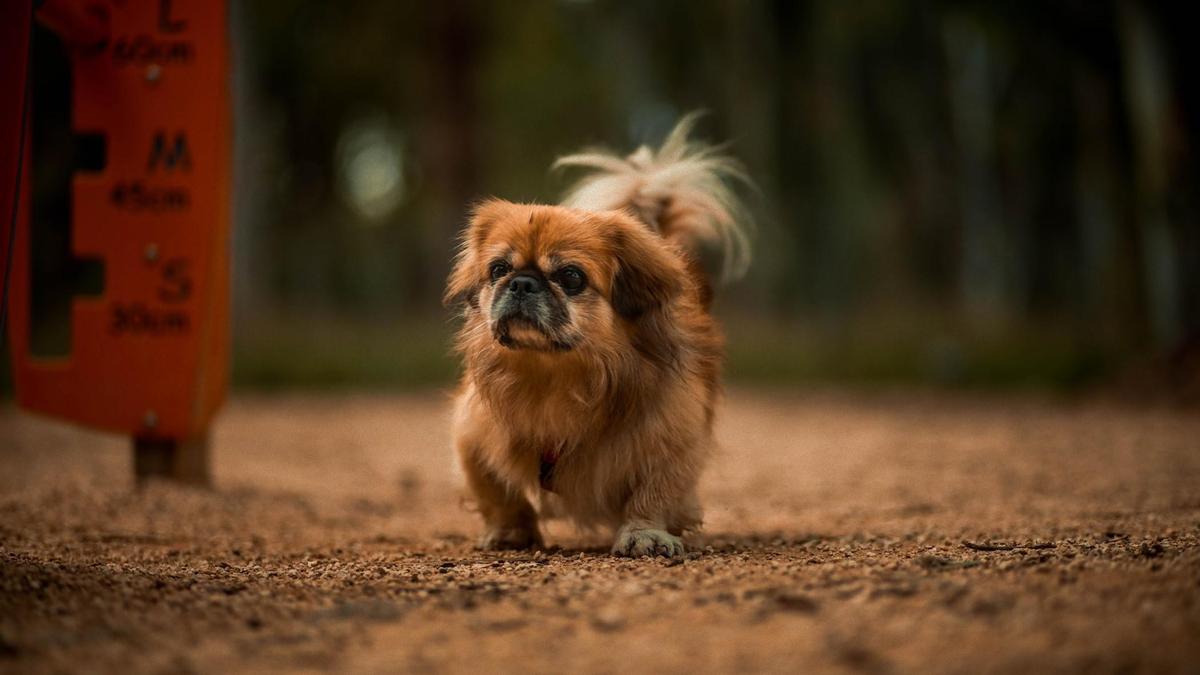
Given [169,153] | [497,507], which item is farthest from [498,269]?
[169,153]

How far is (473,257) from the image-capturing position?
4.43 meters

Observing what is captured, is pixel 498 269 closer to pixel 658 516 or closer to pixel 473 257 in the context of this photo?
pixel 473 257

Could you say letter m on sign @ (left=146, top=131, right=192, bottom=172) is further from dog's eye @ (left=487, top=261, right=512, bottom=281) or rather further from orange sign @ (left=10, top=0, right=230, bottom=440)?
dog's eye @ (left=487, top=261, right=512, bottom=281)

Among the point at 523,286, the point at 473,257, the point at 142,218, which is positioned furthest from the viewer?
the point at 142,218

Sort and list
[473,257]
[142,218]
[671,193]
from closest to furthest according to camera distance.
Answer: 1. [473,257]
2. [671,193]
3. [142,218]

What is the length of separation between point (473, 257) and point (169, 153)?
235cm

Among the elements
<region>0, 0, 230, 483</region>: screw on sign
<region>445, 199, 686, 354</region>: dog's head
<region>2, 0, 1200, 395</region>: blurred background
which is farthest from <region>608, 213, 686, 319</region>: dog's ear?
<region>0, 0, 230, 483</region>: screw on sign

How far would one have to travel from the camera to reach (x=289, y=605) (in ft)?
9.90

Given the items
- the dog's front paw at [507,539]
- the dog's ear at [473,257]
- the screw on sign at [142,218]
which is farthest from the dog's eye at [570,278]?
the screw on sign at [142,218]

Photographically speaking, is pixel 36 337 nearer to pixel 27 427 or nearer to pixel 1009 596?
pixel 27 427

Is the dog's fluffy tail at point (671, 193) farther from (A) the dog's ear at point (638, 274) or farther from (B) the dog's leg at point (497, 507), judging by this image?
(B) the dog's leg at point (497, 507)

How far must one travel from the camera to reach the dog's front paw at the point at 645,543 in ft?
13.2

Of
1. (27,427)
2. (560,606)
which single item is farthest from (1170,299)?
(27,427)

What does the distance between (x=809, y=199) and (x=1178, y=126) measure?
41.6 feet
